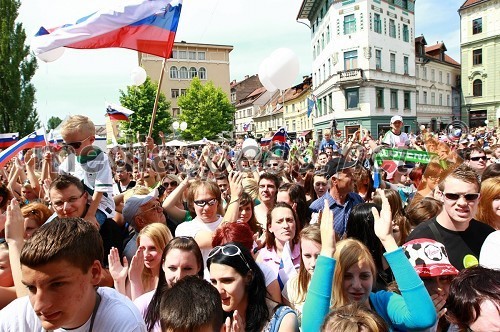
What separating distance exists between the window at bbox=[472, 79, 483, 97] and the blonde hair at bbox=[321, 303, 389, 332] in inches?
2184

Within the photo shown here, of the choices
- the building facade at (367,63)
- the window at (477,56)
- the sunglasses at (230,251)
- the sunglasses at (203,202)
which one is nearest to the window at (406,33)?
the building facade at (367,63)

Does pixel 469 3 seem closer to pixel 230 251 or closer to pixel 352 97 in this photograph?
pixel 352 97

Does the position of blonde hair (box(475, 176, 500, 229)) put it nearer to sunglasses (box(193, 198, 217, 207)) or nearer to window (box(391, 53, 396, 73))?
sunglasses (box(193, 198, 217, 207))

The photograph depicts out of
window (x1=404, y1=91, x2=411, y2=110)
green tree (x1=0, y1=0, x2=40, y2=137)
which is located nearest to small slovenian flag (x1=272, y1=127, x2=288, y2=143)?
green tree (x1=0, y1=0, x2=40, y2=137)

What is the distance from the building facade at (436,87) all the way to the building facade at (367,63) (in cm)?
752

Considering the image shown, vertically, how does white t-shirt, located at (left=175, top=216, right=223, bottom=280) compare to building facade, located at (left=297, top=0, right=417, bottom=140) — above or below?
below

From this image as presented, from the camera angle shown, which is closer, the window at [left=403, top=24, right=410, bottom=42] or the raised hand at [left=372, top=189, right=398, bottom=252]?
the raised hand at [left=372, top=189, right=398, bottom=252]

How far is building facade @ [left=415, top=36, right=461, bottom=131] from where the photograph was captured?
46875mm

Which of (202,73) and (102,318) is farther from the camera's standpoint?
(202,73)

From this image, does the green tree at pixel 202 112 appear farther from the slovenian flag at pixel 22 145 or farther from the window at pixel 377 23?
the slovenian flag at pixel 22 145

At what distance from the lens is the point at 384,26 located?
37062mm

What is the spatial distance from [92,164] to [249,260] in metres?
2.14

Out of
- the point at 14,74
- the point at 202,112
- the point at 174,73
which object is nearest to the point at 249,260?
the point at 14,74

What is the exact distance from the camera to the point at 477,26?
47219 millimetres
